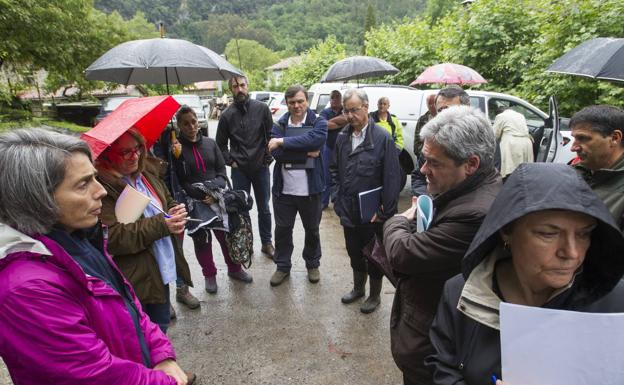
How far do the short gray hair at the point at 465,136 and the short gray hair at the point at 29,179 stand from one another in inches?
57.2

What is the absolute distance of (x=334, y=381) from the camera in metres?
2.76

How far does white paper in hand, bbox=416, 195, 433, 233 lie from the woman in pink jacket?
1244 millimetres

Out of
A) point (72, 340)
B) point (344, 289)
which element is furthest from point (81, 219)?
point (344, 289)

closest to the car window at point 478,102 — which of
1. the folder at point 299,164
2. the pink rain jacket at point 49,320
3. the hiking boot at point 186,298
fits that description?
the folder at point 299,164

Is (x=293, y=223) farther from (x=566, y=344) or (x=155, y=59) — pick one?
(x=566, y=344)

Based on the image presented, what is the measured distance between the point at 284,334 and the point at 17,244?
2505mm

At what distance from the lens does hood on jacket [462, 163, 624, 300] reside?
101 centimetres

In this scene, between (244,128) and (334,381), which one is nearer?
(334,381)

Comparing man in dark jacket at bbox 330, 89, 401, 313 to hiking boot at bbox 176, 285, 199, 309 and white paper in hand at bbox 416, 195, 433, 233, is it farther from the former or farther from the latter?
hiking boot at bbox 176, 285, 199, 309

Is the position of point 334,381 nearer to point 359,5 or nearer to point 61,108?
point 61,108

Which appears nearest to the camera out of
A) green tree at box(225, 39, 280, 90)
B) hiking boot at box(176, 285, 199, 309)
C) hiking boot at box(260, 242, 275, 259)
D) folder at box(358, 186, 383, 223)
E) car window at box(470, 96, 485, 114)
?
folder at box(358, 186, 383, 223)

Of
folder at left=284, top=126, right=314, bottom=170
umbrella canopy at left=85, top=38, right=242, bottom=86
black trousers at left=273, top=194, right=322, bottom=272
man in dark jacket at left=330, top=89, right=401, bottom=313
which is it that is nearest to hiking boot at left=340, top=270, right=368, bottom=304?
man in dark jacket at left=330, top=89, right=401, bottom=313

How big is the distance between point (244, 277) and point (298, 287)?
0.60m

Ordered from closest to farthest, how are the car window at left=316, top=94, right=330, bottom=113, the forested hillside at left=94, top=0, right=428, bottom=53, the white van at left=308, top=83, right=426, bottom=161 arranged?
the white van at left=308, top=83, right=426, bottom=161 → the car window at left=316, top=94, right=330, bottom=113 → the forested hillside at left=94, top=0, right=428, bottom=53
